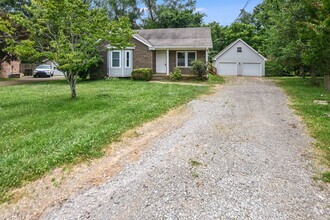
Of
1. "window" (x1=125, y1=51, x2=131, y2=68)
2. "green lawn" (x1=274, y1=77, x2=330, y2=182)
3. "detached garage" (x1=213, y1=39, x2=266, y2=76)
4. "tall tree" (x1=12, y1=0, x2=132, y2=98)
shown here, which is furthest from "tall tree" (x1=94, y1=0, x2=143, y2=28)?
"green lawn" (x1=274, y1=77, x2=330, y2=182)

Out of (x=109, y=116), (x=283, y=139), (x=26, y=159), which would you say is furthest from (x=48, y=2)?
(x=283, y=139)

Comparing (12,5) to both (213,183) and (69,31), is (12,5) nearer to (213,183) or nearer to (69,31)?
(69,31)

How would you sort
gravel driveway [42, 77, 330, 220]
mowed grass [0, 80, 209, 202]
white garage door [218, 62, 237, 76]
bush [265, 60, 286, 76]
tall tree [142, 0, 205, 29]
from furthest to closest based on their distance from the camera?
1. tall tree [142, 0, 205, 29]
2. white garage door [218, 62, 237, 76]
3. bush [265, 60, 286, 76]
4. mowed grass [0, 80, 209, 202]
5. gravel driveway [42, 77, 330, 220]

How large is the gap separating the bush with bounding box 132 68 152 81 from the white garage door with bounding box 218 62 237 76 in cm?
1320

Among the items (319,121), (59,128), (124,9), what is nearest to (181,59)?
(319,121)

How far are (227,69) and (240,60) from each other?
5.78 feet

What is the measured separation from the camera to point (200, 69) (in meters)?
20.1

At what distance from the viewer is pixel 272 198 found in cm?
371

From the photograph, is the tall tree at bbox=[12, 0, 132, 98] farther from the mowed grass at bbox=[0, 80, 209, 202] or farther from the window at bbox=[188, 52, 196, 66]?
the window at bbox=[188, 52, 196, 66]

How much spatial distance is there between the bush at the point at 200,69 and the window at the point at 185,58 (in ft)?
5.84

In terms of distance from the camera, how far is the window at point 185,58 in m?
21.9

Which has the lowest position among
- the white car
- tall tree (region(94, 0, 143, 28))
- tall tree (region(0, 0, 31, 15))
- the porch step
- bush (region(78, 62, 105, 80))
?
the porch step

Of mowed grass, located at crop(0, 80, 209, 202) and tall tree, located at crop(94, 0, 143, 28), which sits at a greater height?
tall tree, located at crop(94, 0, 143, 28)

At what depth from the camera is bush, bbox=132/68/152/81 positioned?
2059 centimetres
